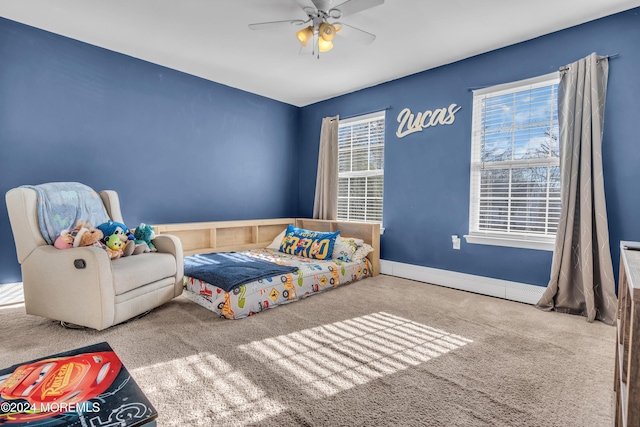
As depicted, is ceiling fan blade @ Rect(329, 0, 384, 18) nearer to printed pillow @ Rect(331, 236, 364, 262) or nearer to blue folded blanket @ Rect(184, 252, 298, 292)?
blue folded blanket @ Rect(184, 252, 298, 292)

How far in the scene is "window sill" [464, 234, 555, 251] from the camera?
2.95 metres

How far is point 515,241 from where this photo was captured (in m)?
3.12

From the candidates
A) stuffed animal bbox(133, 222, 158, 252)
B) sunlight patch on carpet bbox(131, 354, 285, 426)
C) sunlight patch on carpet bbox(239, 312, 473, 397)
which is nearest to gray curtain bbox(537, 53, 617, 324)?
sunlight patch on carpet bbox(239, 312, 473, 397)

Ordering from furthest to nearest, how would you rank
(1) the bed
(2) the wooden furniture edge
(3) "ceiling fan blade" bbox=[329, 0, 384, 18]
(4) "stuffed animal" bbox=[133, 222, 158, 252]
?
1. (2) the wooden furniture edge
2. (4) "stuffed animal" bbox=[133, 222, 158, 252]
3. (1) the bed
4. (3) "ceiling fan blade" bbox=[329, 0, 384, 18]

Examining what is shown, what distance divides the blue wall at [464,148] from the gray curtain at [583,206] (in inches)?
5.5

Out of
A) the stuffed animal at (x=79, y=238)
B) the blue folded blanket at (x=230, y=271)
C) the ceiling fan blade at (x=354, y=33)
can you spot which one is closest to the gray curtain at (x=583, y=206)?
the ceiling fan blade at (x=354, y=33)

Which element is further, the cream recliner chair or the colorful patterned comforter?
A: the colorful patterned comforter

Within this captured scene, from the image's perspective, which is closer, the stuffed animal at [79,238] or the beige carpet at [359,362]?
the beige carpet at [359,362]

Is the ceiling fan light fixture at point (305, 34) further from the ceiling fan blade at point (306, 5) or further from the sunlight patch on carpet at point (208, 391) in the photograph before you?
the sunlight patch on carpet at point (208, 391)

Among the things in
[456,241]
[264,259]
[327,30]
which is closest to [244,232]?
[264,259]

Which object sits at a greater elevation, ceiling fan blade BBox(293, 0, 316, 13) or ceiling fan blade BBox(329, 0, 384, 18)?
ceiling fan blade BBox(293, 0, 316, 13)

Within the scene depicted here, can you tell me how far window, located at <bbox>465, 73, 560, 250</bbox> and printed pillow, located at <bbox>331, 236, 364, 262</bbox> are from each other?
1.24m

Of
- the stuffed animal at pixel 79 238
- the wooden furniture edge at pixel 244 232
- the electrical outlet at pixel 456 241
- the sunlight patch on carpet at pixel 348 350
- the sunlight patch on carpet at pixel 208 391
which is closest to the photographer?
the sunlight patch on carpet at pixel 208 391

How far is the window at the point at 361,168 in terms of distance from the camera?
14.1 ft
